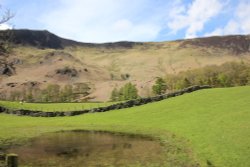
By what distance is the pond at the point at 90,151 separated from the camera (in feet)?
88.8

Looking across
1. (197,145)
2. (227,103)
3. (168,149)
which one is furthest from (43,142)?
(227,103)

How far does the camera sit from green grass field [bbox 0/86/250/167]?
2831cm

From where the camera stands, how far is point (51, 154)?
3086 centimetres

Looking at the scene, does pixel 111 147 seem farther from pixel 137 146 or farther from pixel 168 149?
pixel 168 149

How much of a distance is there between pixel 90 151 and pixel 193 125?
1562 centimetres

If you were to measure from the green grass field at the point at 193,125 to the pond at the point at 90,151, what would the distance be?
2224mm

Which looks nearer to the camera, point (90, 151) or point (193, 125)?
point (90, 151)

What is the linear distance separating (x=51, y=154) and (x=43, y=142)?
8048mm

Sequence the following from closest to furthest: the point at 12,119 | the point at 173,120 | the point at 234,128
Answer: the point at 234,128
the point at 173,120
the point at 12,119

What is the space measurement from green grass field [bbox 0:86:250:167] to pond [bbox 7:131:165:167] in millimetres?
2224

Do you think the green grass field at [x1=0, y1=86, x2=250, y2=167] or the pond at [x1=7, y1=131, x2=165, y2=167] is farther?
the green grass field at [x1=0, y1=86, x2=250, y2=167]

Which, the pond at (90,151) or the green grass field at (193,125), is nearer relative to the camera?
the pond at (90,151)

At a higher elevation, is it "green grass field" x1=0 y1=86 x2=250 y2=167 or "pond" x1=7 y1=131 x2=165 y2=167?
"green grass field" x1=0 y1=86 x2=250 y2=167

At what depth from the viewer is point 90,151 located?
3178 centimetres
